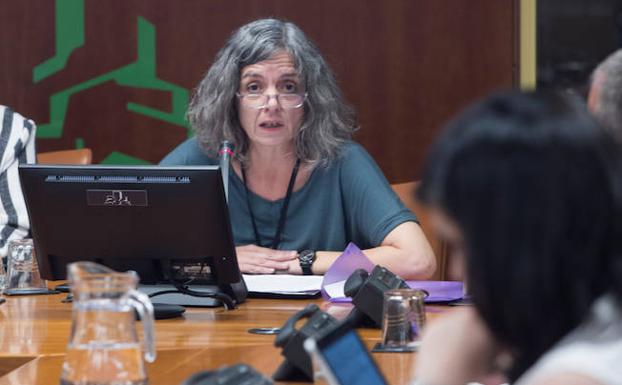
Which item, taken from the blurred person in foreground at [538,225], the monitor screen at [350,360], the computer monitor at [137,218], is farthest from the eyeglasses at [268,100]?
the blurred person in foreground at [538,225]

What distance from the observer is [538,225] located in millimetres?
732

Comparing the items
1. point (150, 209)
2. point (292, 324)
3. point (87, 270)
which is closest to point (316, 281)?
point (150, 209)

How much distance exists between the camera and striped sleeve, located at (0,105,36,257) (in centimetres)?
324

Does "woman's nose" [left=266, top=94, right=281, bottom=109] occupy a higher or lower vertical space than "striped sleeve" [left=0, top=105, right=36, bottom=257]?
higher

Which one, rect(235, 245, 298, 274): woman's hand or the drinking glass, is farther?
rect(235, 245, 298, 274): woman's hand

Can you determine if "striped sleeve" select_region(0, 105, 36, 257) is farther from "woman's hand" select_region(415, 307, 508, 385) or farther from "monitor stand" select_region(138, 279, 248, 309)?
"woman's hand" select_region(415, 307, 508, 385)

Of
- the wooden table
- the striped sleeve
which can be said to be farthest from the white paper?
the striped sleeve

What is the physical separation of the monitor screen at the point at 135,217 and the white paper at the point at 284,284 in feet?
0.66

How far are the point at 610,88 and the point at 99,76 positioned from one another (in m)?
3.20

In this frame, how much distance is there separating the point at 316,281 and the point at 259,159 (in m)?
0.69

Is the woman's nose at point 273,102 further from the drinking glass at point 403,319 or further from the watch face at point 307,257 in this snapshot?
the drinking glass at point 403,319

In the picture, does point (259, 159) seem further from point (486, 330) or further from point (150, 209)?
point (486, 330)

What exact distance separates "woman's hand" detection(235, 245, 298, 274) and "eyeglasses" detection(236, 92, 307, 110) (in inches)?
17.8

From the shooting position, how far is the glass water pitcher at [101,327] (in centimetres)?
119
